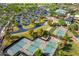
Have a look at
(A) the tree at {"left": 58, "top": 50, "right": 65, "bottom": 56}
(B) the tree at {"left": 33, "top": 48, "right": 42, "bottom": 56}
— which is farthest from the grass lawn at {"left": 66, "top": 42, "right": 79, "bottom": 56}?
(B) the tree at {"left": 33, "top": 48, "right": 42, "bottom": 56}

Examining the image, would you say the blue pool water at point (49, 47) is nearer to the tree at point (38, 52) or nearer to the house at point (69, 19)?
the tree at point (38, 52)

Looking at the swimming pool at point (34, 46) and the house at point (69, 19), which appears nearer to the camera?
the swimming pool at point (34, 46)

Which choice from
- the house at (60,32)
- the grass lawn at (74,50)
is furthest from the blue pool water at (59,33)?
the grass lawn at (74,50)

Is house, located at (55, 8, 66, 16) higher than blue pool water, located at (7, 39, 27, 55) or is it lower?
higher

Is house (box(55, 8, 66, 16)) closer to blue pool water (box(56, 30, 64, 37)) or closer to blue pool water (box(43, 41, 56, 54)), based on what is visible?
blue pool water (box(56, 30, 64, 37))

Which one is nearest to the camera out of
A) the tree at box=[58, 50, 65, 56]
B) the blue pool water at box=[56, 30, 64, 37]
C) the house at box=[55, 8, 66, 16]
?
the tree at box=[58, 50, 65, 56]

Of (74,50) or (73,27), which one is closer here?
(74,50)

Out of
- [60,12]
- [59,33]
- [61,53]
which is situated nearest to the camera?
[61,53]

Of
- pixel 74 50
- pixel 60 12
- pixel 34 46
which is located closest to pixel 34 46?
pixel 34 46

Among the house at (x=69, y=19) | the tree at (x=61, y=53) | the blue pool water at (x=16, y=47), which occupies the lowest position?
the tree at (x=61, y=53)

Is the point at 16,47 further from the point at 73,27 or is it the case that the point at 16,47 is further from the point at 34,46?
the point at 73,27

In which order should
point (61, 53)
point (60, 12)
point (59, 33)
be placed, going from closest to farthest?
point (61, 53) → point (59, 33) → point (60, 12)
